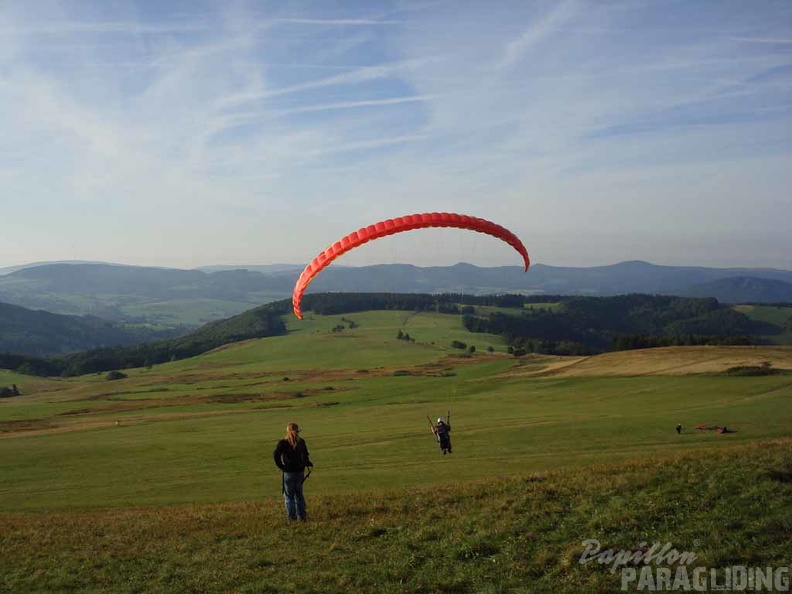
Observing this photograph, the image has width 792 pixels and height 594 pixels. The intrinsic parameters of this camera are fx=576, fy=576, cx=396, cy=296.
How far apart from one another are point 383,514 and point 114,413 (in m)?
54.0

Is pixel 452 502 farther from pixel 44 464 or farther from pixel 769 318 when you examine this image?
pixel 769 318

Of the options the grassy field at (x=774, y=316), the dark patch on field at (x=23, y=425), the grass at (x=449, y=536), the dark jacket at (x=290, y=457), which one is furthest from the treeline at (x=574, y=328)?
the dark jacket at (x=290, y=457)

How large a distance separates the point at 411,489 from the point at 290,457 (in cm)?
407

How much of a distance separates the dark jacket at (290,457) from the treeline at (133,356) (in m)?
132

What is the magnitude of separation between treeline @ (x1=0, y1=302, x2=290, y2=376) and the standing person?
13200cm

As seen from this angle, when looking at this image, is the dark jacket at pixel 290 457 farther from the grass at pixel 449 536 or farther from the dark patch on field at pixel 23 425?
the dark patch on field at pixel 23 425

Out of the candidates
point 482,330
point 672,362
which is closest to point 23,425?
point 672,362

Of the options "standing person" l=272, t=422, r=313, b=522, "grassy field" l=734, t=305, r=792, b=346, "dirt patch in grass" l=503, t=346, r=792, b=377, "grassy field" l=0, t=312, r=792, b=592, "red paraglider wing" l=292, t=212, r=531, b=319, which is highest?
"red paraglider wing" l=292, t=212, r=531, b=319

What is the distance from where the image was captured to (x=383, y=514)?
13016 millimetres

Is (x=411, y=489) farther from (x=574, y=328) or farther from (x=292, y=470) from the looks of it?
(x=574, y=328)

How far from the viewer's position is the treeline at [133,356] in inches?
5571

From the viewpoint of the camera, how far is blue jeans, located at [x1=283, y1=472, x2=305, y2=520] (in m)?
13.2

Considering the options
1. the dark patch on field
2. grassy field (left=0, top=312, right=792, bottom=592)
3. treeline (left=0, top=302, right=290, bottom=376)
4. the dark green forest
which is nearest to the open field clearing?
grassy field (left=0, top=312, right=792, bottom=592)

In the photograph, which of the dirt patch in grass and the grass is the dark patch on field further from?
the dirt patch in grass
